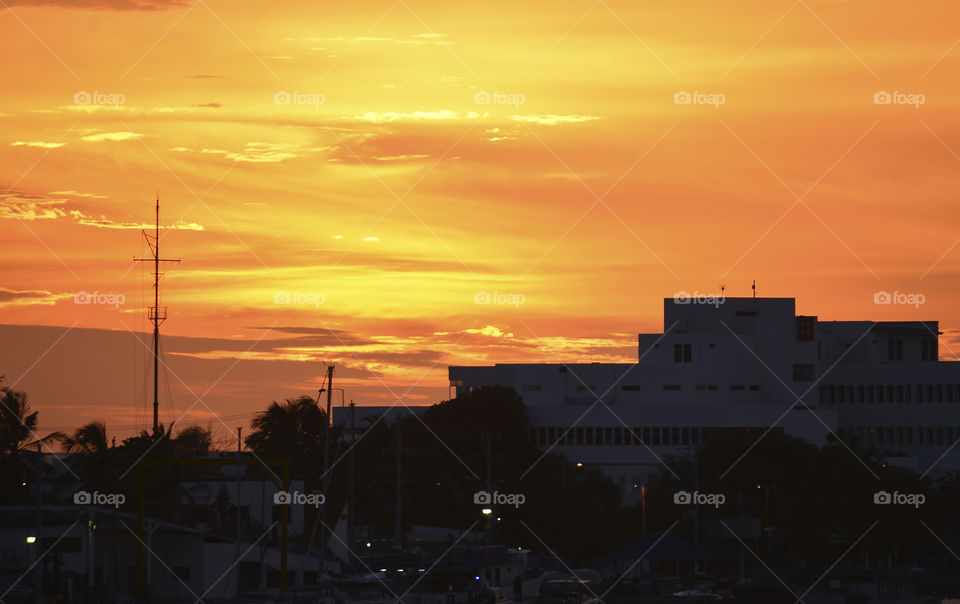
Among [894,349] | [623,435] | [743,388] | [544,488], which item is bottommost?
[544,488]

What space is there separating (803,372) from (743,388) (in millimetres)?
6057

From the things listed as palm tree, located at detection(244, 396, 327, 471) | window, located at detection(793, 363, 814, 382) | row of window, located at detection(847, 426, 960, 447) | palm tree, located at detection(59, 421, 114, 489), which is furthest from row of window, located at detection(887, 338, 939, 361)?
palm tree, located at detection(59, 421, 114, 489)

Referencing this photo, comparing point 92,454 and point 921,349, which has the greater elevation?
point 921,349

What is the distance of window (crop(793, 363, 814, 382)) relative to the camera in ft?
479

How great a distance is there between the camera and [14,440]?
85.6 metres

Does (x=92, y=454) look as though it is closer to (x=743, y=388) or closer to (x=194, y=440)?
(x=194, y=440)

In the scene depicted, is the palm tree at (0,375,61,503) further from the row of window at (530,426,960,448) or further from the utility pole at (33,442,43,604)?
the row of window at (530,426,960,448)

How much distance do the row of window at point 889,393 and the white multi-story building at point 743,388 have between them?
0.33ft

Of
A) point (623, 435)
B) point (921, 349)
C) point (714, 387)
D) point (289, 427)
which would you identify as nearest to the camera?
point (289, 427)

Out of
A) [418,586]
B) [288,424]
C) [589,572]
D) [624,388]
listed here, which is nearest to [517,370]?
[624,388]

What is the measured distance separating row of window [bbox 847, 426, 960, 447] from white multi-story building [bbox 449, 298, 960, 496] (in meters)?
0.10

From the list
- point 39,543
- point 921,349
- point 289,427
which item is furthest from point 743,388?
point 39,543

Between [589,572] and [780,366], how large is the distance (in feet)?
217

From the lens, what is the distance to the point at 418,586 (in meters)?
66.8
